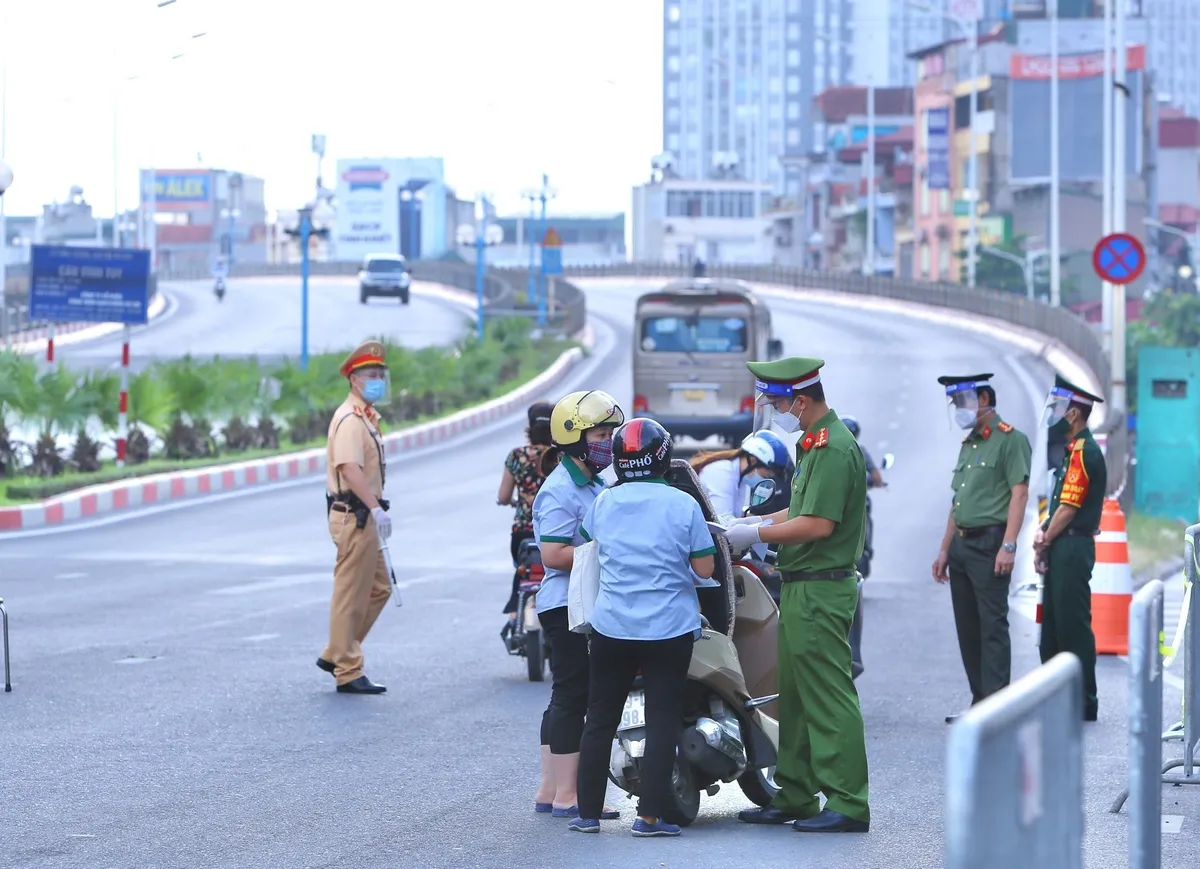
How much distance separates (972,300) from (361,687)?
58.9 metres

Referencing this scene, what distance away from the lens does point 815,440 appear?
7992 millimetres

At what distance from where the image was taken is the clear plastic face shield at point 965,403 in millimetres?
10539

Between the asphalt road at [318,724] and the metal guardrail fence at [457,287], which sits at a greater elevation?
the metal guardrail fence at [457,287]

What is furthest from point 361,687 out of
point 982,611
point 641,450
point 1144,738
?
point 1144,738

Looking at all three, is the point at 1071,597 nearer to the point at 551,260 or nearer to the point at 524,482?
the point at 524,482

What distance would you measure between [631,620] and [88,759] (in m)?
3.09

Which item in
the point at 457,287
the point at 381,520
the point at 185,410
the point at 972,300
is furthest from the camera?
the point at 457,287

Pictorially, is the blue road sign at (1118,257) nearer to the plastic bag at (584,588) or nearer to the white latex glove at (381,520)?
the white latex glove at (381,520)

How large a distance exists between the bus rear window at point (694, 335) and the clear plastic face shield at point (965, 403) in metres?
25.0

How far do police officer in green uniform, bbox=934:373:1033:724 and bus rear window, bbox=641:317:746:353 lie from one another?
25.0 metres

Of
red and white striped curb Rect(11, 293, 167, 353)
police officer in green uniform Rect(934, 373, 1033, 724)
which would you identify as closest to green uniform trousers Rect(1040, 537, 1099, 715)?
police officer in green uniform Rect(934, 373, 1033, 724)

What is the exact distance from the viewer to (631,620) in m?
7.54

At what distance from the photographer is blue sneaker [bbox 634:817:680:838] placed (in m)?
7.74

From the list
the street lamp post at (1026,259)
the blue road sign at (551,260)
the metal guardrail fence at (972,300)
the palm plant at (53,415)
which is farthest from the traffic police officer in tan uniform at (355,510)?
the street lamp post at (1026,259)
